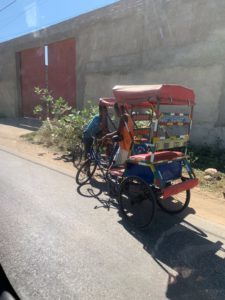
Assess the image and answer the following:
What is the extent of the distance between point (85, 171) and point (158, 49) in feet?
19.2

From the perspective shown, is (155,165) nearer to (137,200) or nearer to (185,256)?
(137,200)

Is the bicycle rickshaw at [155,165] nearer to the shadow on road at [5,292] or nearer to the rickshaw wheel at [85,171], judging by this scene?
the rickshaw wheel at [85,171]

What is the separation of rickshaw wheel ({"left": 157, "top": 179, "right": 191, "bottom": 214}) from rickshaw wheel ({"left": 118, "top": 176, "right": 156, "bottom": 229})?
0.32 meters

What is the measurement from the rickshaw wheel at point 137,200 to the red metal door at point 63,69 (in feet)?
36.0

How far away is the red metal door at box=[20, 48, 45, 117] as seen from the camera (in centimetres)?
1806

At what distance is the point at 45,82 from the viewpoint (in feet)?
58.3

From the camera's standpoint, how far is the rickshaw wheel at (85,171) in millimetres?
6684

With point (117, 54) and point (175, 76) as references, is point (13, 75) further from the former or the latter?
point (175, 76)

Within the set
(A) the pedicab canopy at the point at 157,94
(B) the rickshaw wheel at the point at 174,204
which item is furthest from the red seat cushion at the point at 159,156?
(A) the pedicab canopy at the point at 157,94

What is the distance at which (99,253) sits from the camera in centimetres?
380

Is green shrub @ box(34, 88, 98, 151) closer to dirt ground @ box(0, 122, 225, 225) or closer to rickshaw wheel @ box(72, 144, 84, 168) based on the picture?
dirt ground @ box(0, 122, 225, 225)

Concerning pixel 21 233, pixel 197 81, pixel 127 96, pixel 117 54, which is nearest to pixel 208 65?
pixel 197 81

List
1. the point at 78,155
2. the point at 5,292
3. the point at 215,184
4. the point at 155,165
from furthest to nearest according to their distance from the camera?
1. the point at 78,155
2. the point at 215,184
3. the point at 155,165
4. the point at 5,292

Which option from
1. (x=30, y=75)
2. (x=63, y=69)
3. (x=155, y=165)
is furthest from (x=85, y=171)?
(x=30, y=75)
